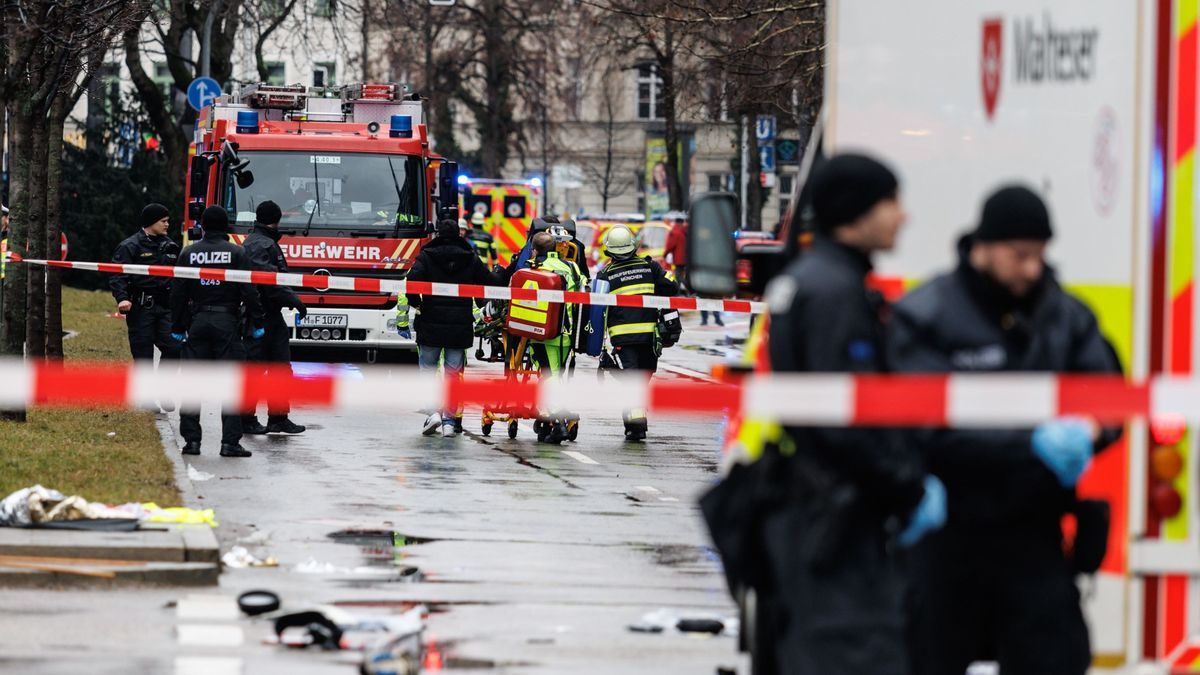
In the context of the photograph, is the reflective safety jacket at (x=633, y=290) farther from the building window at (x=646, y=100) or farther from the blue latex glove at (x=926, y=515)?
the building window at (x=646, y=100)

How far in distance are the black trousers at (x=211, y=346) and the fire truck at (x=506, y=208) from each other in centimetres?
3235

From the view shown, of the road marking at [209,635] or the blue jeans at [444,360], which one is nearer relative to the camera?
the road marking at [209,635]

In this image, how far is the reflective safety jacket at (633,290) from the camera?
16.7 meters

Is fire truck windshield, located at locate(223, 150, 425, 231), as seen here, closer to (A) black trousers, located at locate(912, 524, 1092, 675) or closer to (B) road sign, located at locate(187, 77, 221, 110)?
(B) road sign, located at locate(187, 77, 221, 110)

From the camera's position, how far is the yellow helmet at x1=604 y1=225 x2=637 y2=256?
16.7m

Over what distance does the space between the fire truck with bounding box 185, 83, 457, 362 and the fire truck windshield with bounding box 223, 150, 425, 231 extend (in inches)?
0.4

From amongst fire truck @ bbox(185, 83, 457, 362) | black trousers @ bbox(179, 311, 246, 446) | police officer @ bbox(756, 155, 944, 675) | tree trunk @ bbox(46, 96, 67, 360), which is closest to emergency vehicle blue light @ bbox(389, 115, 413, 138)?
fire truck @ bbox(185, 83, 457, 362)

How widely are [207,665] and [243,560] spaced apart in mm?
2369

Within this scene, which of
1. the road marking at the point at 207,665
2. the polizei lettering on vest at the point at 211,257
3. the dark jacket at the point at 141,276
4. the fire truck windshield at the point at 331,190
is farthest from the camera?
the fire truck windshield at the point at 331,190

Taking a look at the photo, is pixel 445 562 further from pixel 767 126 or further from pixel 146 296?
pixel 767 126

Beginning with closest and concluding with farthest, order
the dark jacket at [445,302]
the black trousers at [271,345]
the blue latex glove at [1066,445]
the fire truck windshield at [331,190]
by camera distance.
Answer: the blue latex glove at [1066,445] < the black trousers at [271,345] < the dark jacket at [445,302] < the fire truck windshield at [331,190]

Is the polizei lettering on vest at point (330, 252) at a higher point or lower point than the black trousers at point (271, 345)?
higher

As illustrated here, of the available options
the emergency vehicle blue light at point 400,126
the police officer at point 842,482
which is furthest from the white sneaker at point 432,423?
the police officer at point 842,482

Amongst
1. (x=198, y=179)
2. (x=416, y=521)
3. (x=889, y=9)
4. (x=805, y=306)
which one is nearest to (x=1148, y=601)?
(x=805, y=306)
